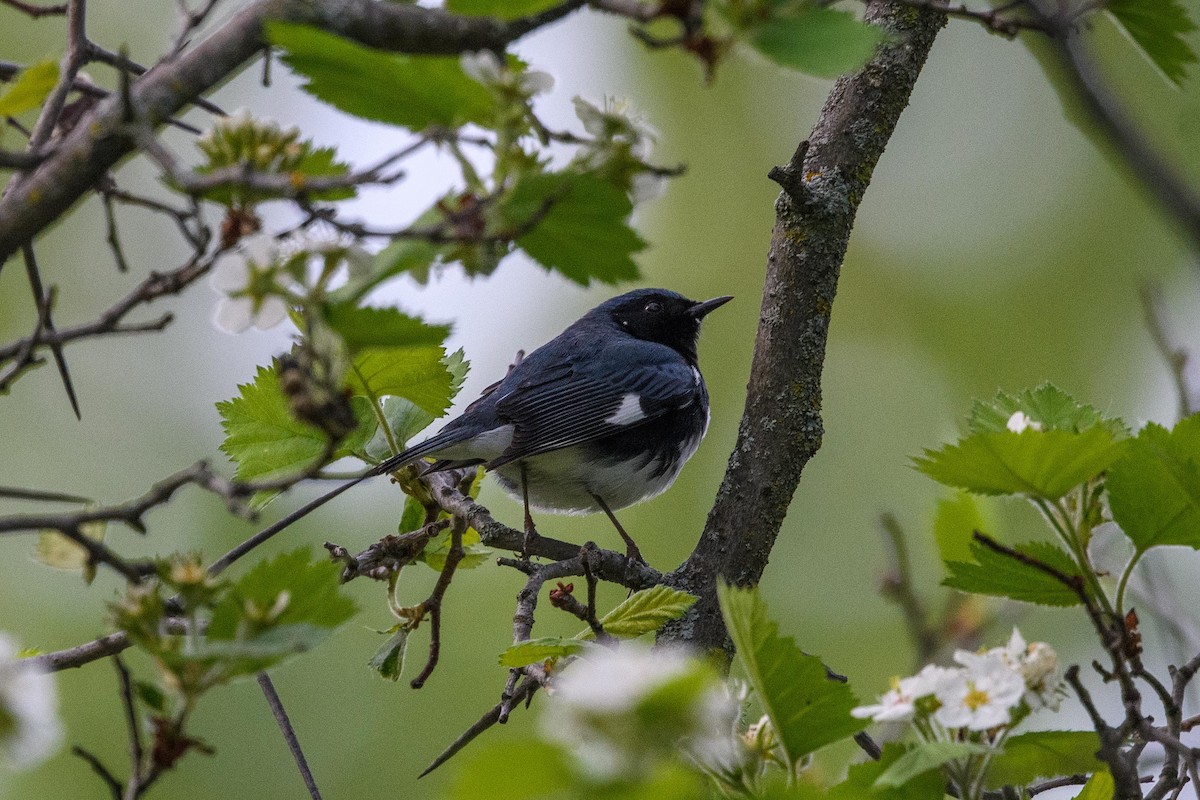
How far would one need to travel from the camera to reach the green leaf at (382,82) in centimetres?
112

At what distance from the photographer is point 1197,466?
1411 millimetres

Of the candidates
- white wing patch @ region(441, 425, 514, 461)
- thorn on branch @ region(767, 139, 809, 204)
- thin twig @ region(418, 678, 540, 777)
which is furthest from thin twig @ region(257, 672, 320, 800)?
white wing patch @ region(441, 425, 514, 461)

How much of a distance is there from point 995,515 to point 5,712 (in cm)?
174

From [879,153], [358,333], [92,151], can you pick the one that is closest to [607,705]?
[358,333]

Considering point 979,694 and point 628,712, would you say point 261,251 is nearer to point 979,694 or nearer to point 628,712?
point 628,712

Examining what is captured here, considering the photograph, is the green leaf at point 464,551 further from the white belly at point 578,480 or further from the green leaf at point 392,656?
the white belly at point 578,480

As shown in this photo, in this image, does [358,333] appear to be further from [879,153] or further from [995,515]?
[879,153]

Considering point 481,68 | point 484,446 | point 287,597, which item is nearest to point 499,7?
point 481,68

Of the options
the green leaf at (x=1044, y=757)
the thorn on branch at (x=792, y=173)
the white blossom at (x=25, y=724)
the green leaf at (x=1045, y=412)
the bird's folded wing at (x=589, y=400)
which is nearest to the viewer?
the white blossom at (x=25, y=724)

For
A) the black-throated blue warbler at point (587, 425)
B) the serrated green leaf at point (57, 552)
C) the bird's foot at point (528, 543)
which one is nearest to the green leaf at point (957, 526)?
the bird's foot at point (528, 543)

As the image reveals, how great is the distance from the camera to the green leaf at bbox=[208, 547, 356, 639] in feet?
3.89

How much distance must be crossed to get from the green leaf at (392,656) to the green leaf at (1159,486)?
1.38 m

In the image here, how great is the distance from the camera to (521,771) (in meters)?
0.85

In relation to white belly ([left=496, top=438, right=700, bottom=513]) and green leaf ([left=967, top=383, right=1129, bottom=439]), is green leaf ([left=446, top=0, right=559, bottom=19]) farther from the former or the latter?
white belly ([left=496, top=438, right=700, bottom=513])
